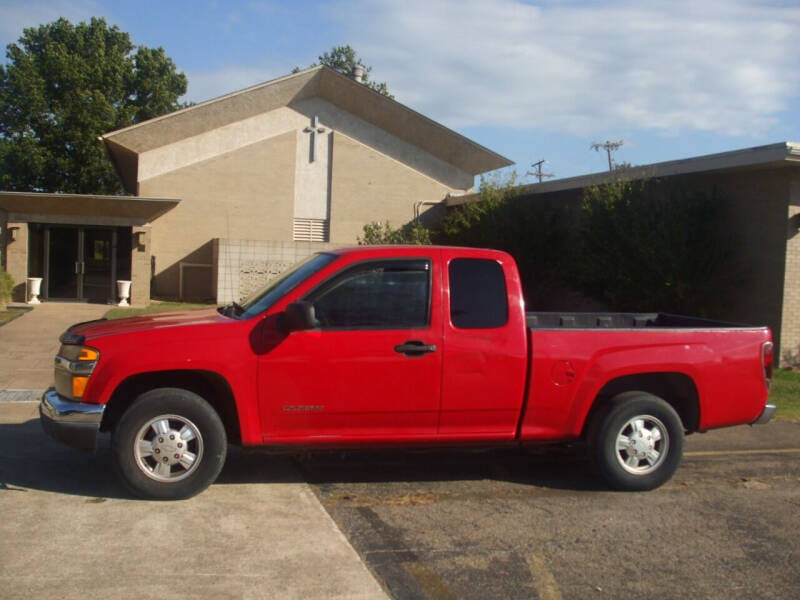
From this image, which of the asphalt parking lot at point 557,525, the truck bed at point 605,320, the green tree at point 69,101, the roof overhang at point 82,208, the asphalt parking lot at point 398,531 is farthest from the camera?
the green tree at point 69,101

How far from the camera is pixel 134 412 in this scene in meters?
5.94

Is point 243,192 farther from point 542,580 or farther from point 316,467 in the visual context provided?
point 542,580

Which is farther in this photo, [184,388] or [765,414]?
[765,414]

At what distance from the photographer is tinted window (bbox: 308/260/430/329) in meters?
6.26

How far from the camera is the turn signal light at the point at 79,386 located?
19.5 feet

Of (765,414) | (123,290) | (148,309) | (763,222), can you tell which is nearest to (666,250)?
(763,222)

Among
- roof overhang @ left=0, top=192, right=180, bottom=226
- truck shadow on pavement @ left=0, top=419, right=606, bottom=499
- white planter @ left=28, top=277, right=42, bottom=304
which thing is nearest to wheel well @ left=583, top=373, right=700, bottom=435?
truck shadow on pavement @ left=0, top=419, right=606, bottom=499

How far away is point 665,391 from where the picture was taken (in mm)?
7098

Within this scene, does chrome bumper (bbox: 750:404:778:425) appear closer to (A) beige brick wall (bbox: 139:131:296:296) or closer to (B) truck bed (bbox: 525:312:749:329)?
(B) truck bed (bbox: 525:312:749:329)

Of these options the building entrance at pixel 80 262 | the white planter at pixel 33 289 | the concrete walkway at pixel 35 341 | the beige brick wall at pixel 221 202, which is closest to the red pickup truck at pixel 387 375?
the concrete walkway at pixel 35 341

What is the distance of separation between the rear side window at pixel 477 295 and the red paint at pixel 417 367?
6cm

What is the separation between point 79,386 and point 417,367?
247 cm

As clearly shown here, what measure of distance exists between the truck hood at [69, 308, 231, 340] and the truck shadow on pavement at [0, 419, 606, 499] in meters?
1.07

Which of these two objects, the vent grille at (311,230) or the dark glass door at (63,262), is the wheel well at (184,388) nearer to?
the dark glass door at (63,262)
